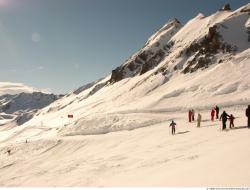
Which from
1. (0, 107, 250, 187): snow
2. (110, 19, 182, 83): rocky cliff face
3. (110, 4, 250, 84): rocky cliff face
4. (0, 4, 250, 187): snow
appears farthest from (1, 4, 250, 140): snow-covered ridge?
(0, 107, 250, 187): snow

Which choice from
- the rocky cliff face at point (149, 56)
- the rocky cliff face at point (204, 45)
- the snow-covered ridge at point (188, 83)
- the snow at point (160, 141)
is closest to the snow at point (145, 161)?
the snow at point (160, 141)

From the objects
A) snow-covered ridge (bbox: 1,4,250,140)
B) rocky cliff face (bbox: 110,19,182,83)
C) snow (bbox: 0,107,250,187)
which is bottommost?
snow (bbox: 0,107,250,187)

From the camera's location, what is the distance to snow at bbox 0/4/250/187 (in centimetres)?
1534

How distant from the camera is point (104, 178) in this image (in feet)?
64.9

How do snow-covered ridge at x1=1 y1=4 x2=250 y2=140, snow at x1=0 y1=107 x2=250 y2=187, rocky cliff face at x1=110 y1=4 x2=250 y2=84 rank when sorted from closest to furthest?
snow at x1=0 y1=107 x2=250 y2=187, snow-covered ridge at x1=1 y1=4 x2=250 y2=140, rocky cliff face at x1=110 y1=4 x2=250 y2=84

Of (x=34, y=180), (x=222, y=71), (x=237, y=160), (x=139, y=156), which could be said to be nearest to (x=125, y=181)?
(x=237, y=160)

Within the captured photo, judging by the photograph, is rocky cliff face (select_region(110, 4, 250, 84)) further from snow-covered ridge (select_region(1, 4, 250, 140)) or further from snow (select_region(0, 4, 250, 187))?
snow (select_region(0, 4, 250, 187))

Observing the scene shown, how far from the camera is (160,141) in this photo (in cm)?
2923

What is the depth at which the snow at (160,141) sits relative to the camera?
1534 cm

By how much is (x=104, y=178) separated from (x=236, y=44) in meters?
62.0

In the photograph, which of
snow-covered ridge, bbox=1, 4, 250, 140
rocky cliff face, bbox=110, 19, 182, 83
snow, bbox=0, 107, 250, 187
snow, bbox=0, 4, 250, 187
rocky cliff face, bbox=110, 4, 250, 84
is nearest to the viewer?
snow, bbox=0, 107, 250, 187

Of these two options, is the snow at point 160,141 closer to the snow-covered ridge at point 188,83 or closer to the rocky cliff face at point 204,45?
the snow-covered ridge at point 188,83

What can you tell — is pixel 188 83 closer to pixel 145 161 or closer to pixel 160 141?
pixel 160 141

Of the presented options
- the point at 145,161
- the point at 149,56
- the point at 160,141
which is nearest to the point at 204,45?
the point at 149,56
